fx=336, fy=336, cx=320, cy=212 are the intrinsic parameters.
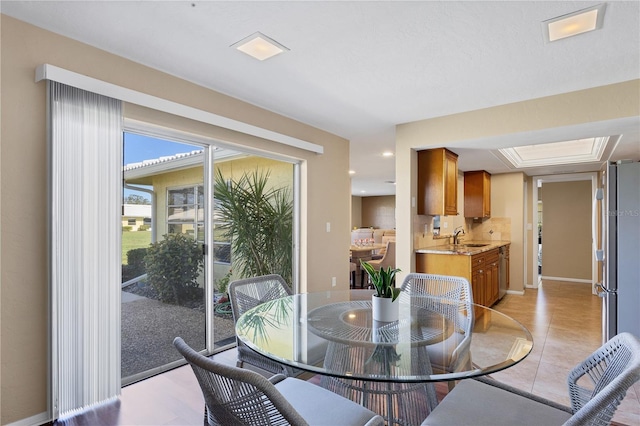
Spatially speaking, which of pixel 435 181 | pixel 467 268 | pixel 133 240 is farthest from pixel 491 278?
pixel 133 240

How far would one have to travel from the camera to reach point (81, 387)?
2.05m

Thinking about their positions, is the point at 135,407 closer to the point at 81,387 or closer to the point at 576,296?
the point at 81,387

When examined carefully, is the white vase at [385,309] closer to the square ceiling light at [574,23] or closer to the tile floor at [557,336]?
the tile floor at [557,336]

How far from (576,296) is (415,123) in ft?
14.0

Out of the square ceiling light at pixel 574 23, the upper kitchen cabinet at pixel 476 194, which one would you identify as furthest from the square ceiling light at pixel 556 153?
the square ceiling light at pixel 574 23

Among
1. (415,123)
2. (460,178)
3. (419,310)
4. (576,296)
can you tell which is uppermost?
(415,123)

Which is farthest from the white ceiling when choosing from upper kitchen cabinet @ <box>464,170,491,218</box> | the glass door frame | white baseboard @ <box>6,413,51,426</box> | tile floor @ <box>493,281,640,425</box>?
upper kitchen cabinet @ <box>464,170,491,218</box>

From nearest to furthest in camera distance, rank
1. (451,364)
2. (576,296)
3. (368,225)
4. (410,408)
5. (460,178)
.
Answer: (451,364), (410,408), (576,296), (460,178), (368,225)

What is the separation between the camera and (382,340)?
5.00ft

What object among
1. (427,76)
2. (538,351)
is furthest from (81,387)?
(538,351)

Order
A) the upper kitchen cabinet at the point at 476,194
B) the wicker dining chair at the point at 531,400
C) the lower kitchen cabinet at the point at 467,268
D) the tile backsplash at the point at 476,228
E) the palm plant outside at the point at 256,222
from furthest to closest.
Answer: the upper kitchen cabinet at the point at 476,194 < the tile backsplash at the point at 476,228 < the lower kitchen cabinet at the point at 467,268 < the palm plant outside at the point at 256,222 < the wicker dining chair at the point at 531,400

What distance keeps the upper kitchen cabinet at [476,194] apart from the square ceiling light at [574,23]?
13.2ft

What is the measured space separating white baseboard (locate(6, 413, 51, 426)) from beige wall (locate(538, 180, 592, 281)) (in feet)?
27.3

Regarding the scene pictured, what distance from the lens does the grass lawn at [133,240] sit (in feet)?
8.29
